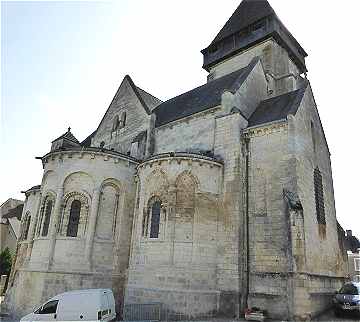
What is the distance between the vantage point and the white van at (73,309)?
10023 millimetres

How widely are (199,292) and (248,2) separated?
25.4 metres

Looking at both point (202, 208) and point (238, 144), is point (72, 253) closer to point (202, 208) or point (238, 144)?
point (202, 208)

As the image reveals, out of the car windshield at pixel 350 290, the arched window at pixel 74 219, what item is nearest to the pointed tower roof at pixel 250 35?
the arched window at pixel 74 219

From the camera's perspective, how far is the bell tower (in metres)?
22.8

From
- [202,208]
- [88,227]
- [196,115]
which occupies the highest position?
[196,115]

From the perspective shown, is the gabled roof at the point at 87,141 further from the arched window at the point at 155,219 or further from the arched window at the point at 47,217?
the arched window at the point at 155,219

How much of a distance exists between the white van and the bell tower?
663 inches

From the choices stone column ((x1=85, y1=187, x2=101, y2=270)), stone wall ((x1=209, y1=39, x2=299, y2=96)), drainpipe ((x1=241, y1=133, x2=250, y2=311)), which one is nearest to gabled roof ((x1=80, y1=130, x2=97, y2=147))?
stone column ((x1=85, y1=187, x2=101, y2=270))

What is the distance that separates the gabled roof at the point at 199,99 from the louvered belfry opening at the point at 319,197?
20.2 ft

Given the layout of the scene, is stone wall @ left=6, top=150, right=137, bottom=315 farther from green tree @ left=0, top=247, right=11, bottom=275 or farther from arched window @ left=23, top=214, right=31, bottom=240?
green tree @ left=0, top=247, right=11, bottom=275

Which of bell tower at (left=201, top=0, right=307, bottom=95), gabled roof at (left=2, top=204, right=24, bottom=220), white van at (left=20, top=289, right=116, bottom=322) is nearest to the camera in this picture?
white van at (left=20, top=289, right=116, bottom=322)

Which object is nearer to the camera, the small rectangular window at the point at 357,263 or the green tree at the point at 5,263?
the green tree at the point at 5,263

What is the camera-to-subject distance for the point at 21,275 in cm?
1499

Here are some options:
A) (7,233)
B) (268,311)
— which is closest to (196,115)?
(268,311)
